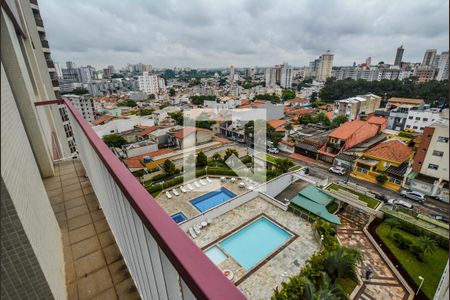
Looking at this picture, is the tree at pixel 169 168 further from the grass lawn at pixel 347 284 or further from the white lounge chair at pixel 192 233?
the grass lawn at pixel 347 284

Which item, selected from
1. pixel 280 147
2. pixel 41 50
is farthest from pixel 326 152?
pixel 41 50

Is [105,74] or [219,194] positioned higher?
[105,74]

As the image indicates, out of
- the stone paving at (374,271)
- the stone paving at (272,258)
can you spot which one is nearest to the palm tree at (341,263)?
the stone paving at (374,271)

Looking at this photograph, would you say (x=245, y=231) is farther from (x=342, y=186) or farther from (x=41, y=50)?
(x=41, y=50)

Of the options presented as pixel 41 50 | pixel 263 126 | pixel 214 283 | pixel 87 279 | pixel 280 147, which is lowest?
pixel 280 147

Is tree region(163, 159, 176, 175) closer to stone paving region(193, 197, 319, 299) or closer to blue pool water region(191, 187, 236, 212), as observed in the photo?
blue pool water region(191, 187, 236, 212)

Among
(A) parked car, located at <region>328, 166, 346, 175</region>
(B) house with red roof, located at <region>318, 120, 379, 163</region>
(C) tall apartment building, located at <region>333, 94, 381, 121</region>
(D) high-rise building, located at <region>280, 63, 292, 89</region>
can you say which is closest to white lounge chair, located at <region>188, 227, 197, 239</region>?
(A) parked car, located at <region>328, 166, 346, 175</region>
